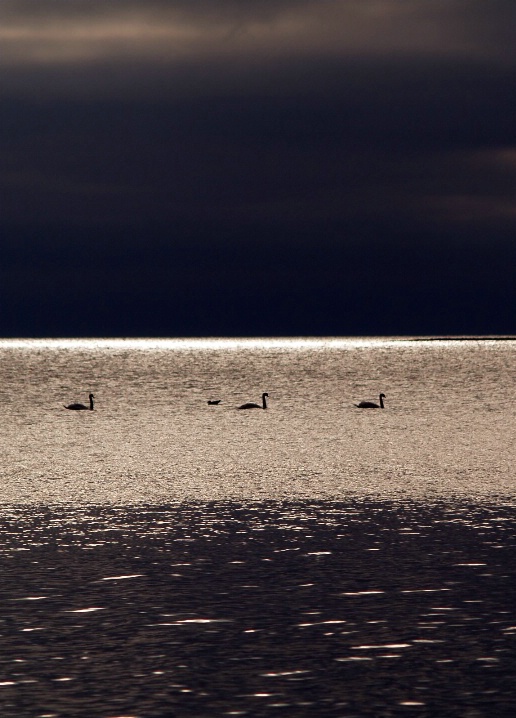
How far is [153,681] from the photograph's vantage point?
1581 cm

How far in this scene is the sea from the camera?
15.4 meters

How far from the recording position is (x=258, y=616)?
1930cm

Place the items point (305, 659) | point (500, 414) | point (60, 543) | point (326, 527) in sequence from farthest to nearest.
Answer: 1. point (500, 414)
2. point (326, 527)
3. point (60, 543)
4. point (305, 659)

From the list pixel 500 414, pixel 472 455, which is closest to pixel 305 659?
pixel 472 455

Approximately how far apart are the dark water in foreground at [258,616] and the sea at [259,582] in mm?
47

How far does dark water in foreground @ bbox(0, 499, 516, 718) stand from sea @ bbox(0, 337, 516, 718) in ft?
0.15

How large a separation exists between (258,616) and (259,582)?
2548 millimetres

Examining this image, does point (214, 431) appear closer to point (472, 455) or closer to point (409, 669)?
point (472, 455)

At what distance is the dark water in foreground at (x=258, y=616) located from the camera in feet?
49.8

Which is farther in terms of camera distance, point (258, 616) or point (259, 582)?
point (259, 582)

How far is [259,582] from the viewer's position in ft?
71.7

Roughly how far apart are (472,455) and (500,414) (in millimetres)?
30114

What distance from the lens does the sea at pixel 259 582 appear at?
15438mm

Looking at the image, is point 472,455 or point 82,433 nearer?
point 472,455
